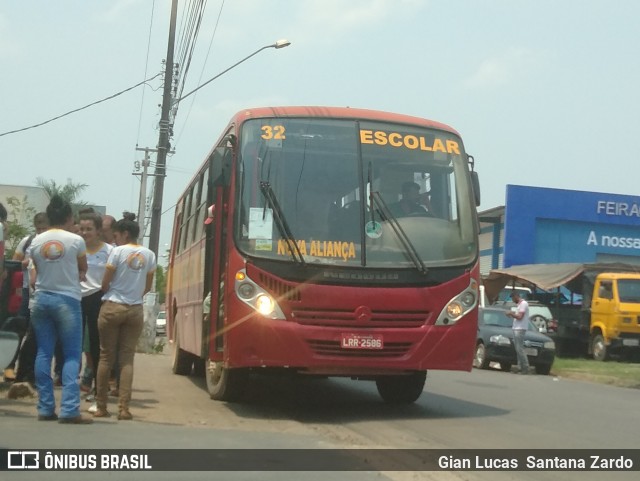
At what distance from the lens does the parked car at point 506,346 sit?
22562mm

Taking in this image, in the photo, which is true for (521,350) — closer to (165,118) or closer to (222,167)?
(165,118)

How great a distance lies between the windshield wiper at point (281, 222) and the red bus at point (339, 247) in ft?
0.04

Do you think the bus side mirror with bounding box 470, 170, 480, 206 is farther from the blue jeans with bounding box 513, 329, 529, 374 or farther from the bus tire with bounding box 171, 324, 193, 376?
the blue jeans with bounding box 513, 329, 529, 374

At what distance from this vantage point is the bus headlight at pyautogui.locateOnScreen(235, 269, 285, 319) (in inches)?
392

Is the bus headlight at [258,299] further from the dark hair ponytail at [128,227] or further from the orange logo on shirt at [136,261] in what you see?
the dark hair ponytail at [128,227]

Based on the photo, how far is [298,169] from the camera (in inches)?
412

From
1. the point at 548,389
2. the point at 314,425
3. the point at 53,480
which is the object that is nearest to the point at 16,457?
the point at 53,480

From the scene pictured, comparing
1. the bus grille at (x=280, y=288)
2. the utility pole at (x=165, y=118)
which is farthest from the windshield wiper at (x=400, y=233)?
the utility pole at (x=165, y=118)

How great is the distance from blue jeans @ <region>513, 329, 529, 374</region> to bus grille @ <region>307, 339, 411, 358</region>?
12034 millimetres

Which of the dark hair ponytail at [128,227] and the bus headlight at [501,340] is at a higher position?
the dark hair ponytail at [128,227]

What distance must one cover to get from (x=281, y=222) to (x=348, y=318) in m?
1.16

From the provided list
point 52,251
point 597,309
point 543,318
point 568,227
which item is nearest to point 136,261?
point 52,251

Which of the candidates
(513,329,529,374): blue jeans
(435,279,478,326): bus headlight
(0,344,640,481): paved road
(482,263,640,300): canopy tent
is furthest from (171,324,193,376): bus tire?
(482,263,640,300): canopy tent

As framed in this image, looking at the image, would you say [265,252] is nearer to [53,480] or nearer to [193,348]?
[193,348]
